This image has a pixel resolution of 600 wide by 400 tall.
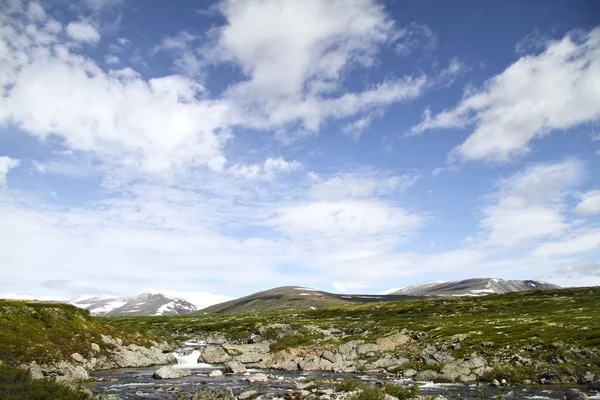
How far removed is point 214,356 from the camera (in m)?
67.2

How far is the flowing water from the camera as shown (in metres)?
36.8

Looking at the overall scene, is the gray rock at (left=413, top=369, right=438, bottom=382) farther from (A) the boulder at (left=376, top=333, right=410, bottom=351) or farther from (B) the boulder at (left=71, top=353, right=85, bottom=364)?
(B) the boulder at (left=71, top=353, right=85, bottom=364)

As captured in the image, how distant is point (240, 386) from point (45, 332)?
36.1m

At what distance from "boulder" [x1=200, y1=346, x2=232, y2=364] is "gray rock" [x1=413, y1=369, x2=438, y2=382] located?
33.8 m

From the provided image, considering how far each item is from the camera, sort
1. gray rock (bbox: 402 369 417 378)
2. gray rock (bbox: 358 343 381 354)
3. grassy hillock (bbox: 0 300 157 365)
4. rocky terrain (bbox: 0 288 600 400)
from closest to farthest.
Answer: rocky terrain (bbox: 0 288 600 400)
gray rock (bbox: 402 369 417 378)
grassy hillock (bbox: 0 300 157 365)
gray rock (bbox: 358 343 381 354)

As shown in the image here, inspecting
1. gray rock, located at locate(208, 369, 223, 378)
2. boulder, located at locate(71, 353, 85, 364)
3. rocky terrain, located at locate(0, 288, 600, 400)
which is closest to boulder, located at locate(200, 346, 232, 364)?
rocky terrain, located at locate(0, 288, 600, 400)

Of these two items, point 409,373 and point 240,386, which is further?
point 409,373

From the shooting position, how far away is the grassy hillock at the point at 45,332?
4959 centimetres

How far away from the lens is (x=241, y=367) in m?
55.3

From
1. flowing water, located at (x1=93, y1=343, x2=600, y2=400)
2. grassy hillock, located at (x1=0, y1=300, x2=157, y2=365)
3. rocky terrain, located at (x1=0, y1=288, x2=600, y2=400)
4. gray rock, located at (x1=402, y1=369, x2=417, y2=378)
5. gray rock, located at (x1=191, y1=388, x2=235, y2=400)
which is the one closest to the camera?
gray rock, located at (x1=191, y1=388, x2=235, y2=400)

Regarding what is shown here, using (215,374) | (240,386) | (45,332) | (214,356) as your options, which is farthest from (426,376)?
(45,332)

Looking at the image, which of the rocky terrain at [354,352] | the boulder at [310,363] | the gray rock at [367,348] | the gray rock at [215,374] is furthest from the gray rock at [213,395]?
the gray rock at [367,348]

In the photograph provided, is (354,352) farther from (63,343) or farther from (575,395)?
(63,343)

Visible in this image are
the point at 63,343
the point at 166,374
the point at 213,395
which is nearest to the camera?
the point at 213,395
